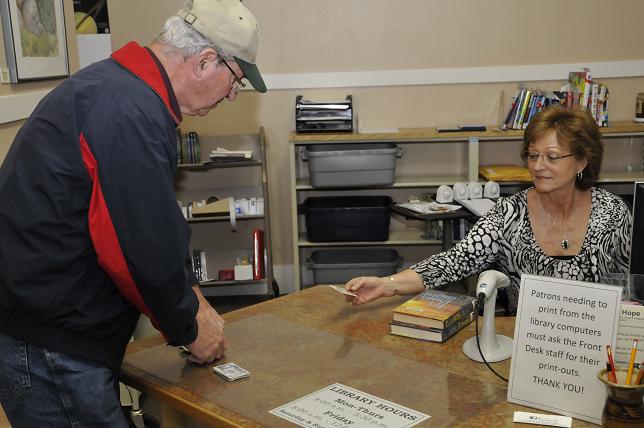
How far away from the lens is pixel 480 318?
1937 millimetres

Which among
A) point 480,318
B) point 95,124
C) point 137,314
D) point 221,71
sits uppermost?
point 221,71

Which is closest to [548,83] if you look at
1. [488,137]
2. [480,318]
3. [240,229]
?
[488,137]

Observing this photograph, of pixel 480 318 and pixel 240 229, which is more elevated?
pixel 480 318

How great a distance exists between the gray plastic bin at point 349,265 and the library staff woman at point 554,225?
2.13m

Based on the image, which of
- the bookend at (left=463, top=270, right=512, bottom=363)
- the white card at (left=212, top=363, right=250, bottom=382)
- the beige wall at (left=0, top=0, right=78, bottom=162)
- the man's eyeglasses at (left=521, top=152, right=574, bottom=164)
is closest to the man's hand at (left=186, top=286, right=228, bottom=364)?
the white card at (left=212, top=363, right=250, bottom=382)

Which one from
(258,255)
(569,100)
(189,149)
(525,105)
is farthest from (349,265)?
(569,100)

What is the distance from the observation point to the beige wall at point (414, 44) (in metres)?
4.57

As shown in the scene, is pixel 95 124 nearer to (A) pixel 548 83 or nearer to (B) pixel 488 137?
(B) pixel 488 137

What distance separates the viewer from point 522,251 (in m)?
2.30

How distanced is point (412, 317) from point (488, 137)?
2.74m

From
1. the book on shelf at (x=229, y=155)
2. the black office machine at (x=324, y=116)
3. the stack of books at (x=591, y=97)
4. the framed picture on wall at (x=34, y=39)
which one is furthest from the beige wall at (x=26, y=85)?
the stack of books at (x=591, y=97)

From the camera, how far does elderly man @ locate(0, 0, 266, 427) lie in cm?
140

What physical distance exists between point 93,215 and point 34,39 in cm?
218

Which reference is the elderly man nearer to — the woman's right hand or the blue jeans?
the blue jeans
